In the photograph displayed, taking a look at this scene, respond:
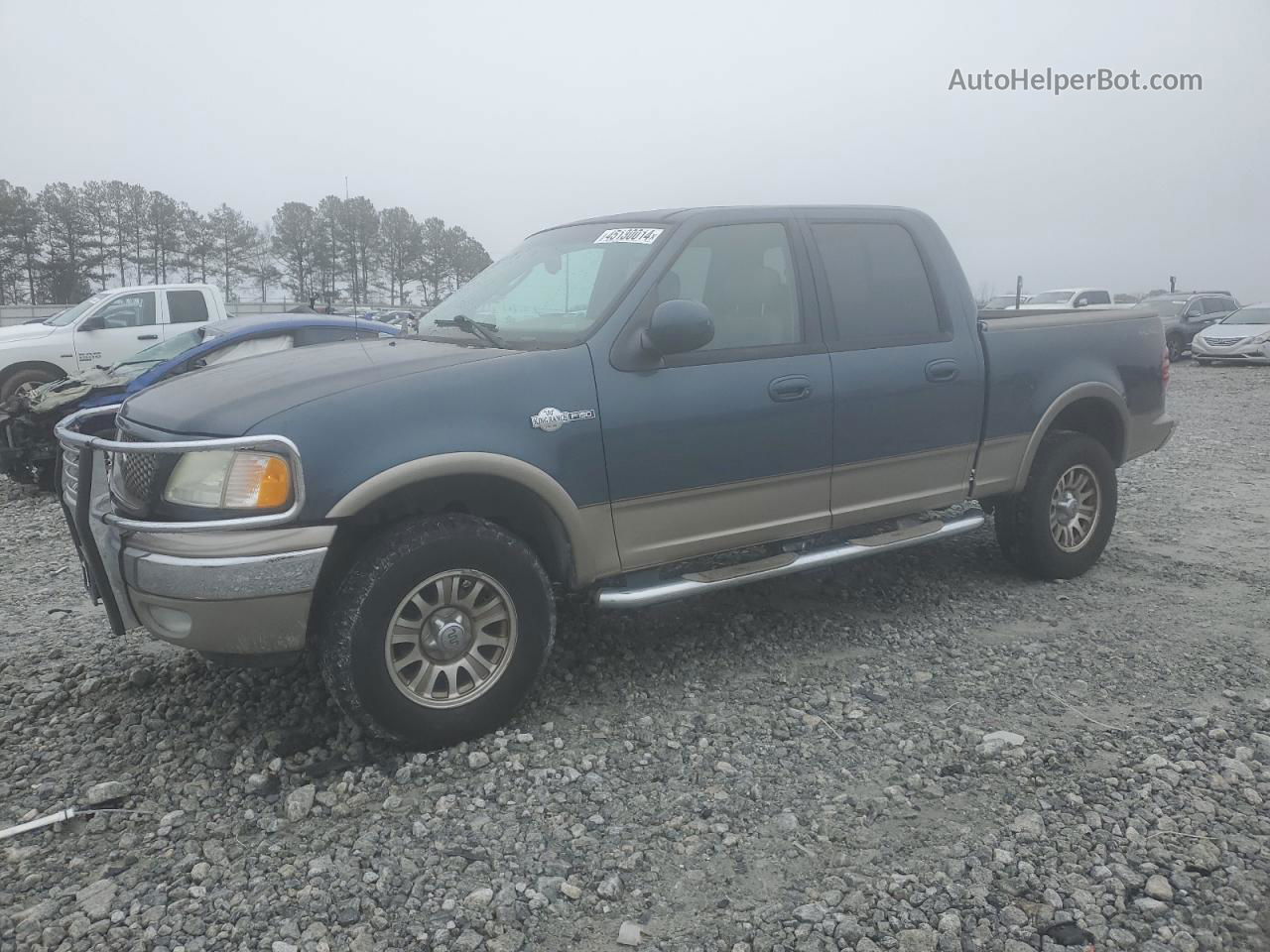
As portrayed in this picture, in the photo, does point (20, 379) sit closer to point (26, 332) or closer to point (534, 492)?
point (26, 332)

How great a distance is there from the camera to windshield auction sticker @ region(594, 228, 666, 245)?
4.02 metres

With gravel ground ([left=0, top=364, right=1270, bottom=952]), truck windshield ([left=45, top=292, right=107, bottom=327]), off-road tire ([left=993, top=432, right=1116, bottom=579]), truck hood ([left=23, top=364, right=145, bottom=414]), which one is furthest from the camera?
truck windshield ([left=45, top=292, right=107, bottom=327])

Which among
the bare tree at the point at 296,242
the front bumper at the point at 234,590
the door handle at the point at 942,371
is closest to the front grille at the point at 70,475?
the front bumper at the point at 234,590

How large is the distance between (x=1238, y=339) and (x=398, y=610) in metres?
23.4

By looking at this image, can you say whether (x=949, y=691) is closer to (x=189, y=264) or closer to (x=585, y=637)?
(x=585, y=637)

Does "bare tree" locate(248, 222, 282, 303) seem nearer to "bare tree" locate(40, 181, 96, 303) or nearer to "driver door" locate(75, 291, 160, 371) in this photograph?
"bare tree" locate(40, 181, 96, 303)

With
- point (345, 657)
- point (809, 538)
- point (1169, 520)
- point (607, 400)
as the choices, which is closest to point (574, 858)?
point (345, 657)

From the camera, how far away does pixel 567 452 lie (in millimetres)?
3500

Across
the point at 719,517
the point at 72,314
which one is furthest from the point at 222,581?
the point at 72,314

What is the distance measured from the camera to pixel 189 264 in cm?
7162

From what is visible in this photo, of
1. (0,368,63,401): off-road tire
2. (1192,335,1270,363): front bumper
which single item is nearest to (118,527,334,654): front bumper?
(0,368,63,401): off-road tire

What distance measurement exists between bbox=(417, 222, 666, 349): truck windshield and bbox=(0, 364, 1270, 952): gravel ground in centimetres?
146

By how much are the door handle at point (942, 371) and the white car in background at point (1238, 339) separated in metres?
20.6

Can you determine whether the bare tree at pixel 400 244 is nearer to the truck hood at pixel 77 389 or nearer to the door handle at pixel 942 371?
the truck hood at pixel 77 389
